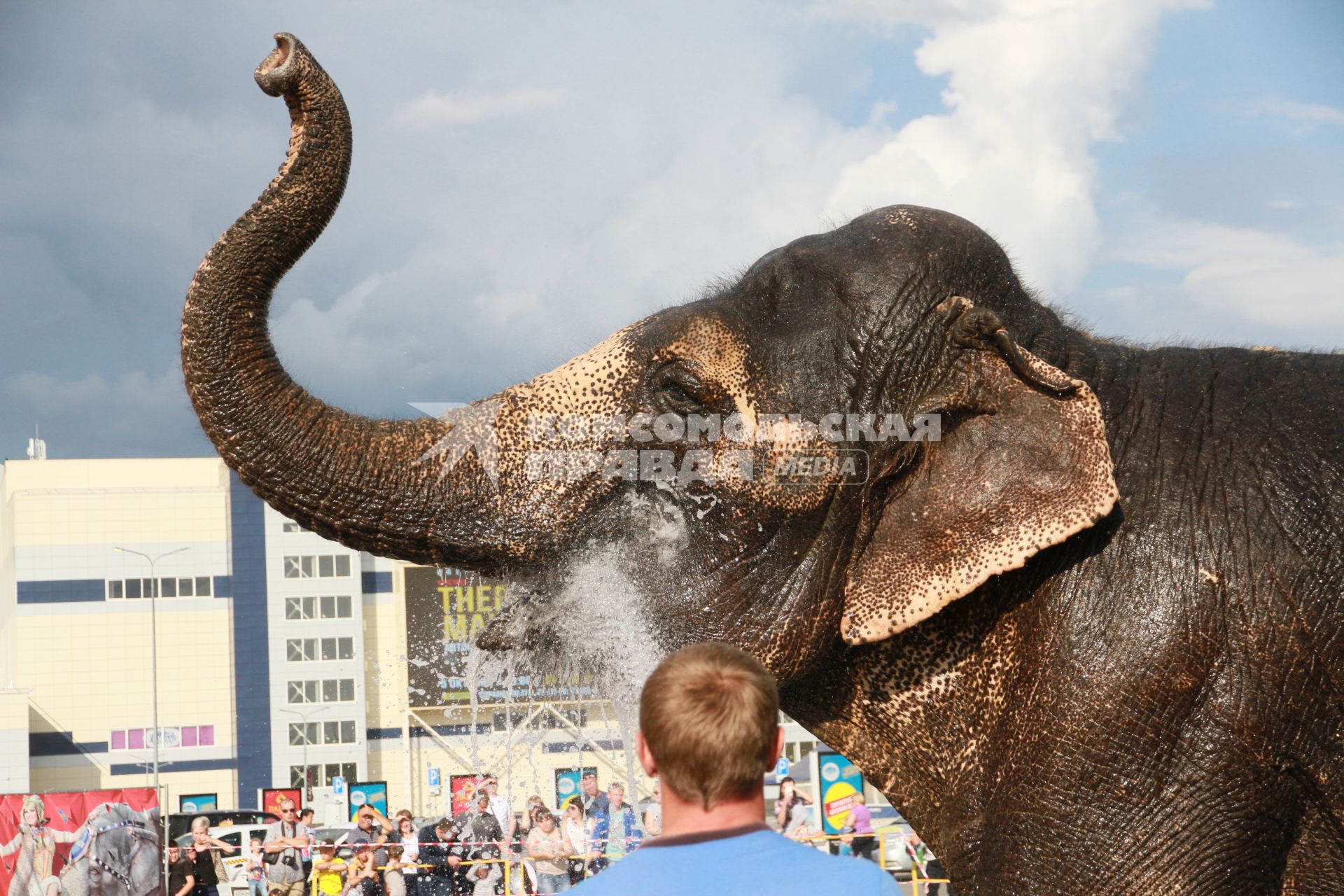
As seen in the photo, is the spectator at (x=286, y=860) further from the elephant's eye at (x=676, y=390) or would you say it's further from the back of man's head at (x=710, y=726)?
the back of man's head at (x=710, y=726)

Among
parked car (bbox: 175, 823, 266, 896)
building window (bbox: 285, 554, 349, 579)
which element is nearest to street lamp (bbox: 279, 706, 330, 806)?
building window (bbox: 285, 554, 349, 579)

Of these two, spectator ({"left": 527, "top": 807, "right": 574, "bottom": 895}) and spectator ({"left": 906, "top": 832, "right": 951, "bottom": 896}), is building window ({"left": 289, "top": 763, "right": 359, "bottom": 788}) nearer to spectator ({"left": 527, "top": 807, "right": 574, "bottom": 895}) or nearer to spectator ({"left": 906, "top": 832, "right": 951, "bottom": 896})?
spectator ({"left": 527, "top": 807, "right": 574, "bottom": 895})

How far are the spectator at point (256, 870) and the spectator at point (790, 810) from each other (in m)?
6.13

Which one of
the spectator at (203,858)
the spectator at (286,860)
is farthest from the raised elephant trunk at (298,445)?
the spectator at (286,860)

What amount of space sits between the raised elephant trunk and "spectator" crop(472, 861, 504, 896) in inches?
517

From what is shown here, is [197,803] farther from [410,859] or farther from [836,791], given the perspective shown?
[836,791]

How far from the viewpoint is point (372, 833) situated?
17359 mm

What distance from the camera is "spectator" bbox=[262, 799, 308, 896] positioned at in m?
16.8

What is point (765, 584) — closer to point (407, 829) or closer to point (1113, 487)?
point (1113, 487)

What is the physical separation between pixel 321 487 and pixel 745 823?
1.76 m

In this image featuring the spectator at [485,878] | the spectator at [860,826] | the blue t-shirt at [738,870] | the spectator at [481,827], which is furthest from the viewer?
the spectator at [860,826]

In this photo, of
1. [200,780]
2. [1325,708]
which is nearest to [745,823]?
[1325,708]

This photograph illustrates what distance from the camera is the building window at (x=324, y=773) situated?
77.4 metres

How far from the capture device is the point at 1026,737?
10.1 ft
